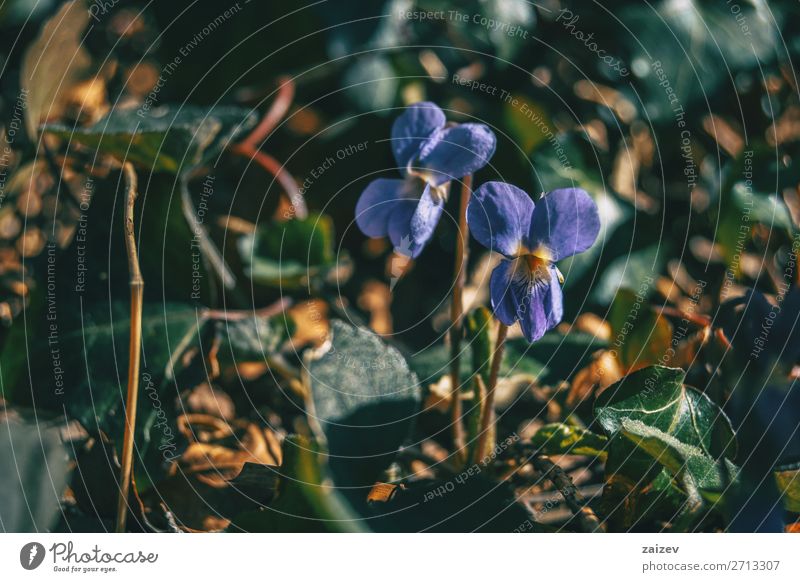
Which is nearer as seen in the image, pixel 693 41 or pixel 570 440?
pixel 570 440

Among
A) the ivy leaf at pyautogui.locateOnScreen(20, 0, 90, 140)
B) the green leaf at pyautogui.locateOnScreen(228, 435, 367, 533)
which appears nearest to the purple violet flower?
the green leaf at pyautogui.locateOnScreen(228, 435, 367, 533)

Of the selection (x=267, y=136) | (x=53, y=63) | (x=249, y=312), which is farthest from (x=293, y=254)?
(x=53, y=63)

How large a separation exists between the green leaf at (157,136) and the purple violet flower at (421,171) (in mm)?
190

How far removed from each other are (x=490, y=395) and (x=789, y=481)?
0.23 metres

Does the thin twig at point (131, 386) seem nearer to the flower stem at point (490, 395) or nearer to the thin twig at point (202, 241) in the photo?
the thin twig at point (202, 241)

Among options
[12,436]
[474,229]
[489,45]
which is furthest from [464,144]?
[12,436]

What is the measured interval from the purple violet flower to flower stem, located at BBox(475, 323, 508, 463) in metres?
0.09

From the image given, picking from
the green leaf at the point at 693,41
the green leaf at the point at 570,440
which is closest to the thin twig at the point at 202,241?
the green leaf at the point at 570,440

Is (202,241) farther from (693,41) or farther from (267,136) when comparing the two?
(693,41)

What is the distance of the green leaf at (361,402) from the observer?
632mm

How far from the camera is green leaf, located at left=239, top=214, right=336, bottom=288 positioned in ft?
2.74

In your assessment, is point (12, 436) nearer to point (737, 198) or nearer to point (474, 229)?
point (474, 229)

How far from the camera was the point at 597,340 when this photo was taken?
2.32ft

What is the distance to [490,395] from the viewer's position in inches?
24.7
